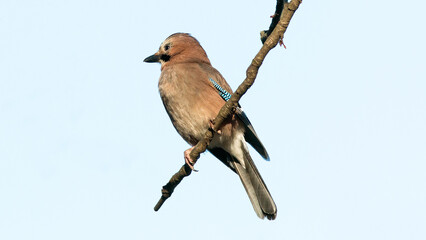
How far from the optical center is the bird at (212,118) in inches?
292

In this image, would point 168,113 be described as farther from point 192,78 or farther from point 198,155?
point 198,155

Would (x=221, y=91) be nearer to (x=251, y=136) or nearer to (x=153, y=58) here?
(x=251, y=136)

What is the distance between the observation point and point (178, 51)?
8539 mm

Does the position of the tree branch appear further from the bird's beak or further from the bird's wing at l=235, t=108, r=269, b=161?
the bird's beak

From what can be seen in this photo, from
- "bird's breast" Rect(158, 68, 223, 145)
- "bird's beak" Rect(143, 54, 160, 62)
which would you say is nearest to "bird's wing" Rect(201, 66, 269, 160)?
"bird's breast" Rect(158, 68, 223, 145)

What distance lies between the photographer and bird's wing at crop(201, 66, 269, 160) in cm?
743

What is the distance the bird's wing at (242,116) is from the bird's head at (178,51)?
1.88ft

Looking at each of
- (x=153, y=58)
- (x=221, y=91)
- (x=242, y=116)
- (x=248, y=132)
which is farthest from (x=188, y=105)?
(x=153, y=58)

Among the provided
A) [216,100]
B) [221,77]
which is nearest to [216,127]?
[216,100]

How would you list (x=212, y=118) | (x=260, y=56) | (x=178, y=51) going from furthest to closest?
(x=178, y=51) → (x=212, y=118) → (x=260, y=56)

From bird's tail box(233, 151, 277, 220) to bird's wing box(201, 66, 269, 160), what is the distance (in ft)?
0.59

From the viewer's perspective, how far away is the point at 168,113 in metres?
7.75

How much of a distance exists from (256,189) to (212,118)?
1.08 m

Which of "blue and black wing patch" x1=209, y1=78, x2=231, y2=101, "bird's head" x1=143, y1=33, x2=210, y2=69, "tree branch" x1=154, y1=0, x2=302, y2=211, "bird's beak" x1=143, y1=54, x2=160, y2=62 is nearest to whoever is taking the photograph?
"tree branch" x1=154, y1=0, x2=302, y2=211
